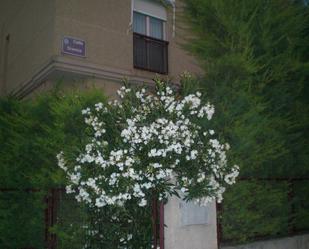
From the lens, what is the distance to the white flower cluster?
14.7 feet

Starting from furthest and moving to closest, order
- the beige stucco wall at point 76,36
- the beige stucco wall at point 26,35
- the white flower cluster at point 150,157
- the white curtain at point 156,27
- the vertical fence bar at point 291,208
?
1. the white curtain at point 156,27
2. the beige stucco wall at point 26,35
3. the beige stucco wall at point 76,36
4. the vertical fence bar at point 291,208
5. the white flower cluster at point 150,157

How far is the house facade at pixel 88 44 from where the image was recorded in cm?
1002

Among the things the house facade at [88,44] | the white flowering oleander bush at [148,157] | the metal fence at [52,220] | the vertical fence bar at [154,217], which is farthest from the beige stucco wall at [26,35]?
the vertical fence bar at [154,217]

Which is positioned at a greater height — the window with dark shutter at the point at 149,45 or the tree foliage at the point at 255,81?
the window with dark shutter at the point at 149,45

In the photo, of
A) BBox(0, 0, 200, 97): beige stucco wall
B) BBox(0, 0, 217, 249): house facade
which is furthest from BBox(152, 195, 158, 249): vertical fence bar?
BBox(0, 0, 200, 97): beige stucco wall

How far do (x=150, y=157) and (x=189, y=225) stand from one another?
104 centimetres

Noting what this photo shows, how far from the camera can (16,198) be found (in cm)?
647

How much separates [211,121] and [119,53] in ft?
20.4

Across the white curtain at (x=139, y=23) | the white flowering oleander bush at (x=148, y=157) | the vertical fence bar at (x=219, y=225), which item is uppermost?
the white curtain at (x=139, y=23)

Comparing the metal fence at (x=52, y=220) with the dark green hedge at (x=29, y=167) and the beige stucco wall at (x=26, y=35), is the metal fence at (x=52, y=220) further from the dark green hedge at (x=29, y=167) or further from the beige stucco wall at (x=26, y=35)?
the beige stucco wall at (x=26, y=35)

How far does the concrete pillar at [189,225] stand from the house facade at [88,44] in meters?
4.08

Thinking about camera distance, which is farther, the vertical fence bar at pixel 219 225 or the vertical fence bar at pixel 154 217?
the vertical fence bar at pixel 219 225

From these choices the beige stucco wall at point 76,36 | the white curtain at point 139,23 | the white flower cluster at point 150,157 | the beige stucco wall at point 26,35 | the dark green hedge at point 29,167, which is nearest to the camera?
the white flower cluster at point 150,157

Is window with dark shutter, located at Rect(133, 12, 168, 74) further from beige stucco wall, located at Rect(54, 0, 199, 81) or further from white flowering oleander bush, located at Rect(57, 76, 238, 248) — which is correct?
white flowering oleander bush, located at Rect(57, 76, 238, 248)
